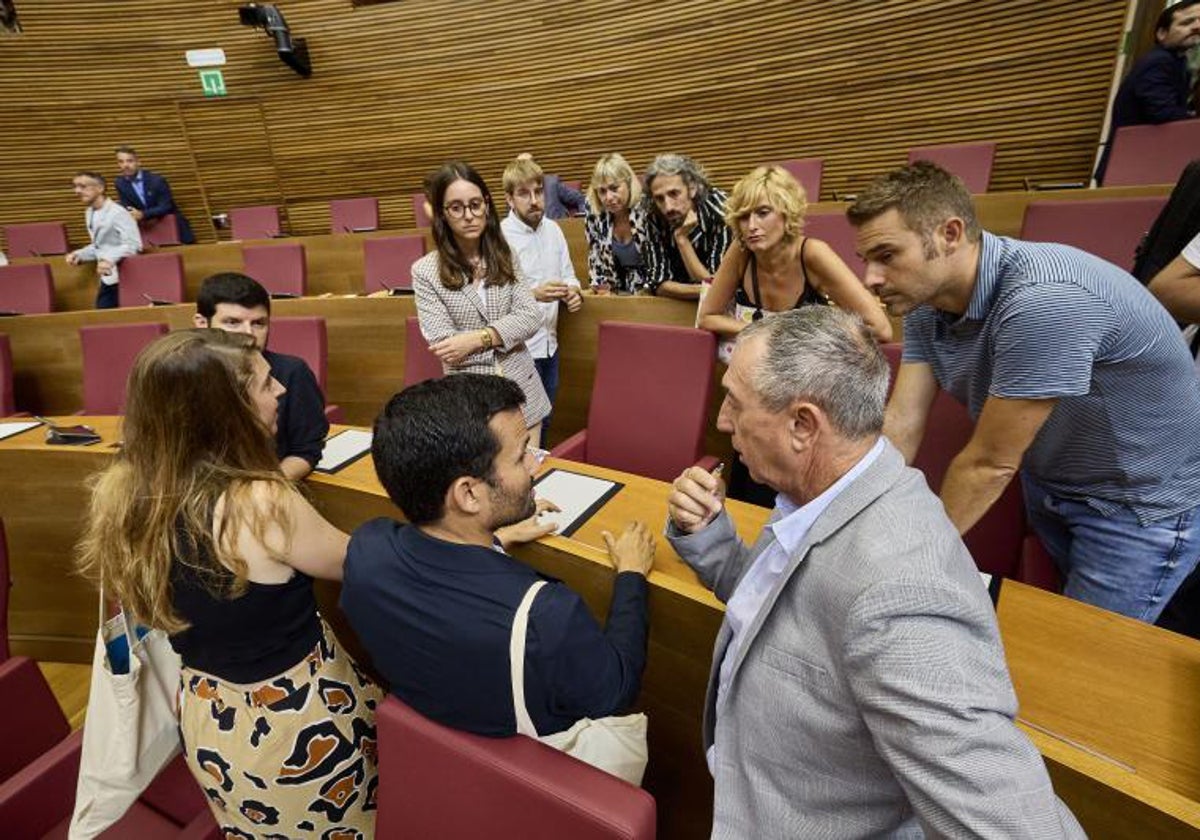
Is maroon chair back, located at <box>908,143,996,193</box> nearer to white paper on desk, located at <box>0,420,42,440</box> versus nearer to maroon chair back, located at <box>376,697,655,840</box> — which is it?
maroon chair back, located at <box>376,697,655,840</box>

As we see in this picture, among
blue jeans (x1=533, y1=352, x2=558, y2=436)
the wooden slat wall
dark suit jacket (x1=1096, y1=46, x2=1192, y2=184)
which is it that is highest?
the wooden slat wall

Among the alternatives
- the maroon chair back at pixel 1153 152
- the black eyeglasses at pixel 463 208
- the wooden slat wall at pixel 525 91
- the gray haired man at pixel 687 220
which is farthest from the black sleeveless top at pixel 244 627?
the wooden slat wall at pixel 525 91

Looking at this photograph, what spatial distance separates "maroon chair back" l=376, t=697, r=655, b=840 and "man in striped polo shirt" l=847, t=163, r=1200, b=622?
0.80 m

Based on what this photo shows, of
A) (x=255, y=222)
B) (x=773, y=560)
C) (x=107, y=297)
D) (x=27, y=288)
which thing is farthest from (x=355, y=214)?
(x=773, y=560)

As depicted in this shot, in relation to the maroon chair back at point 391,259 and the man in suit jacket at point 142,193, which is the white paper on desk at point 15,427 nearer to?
the maroon chair back at point 391,259

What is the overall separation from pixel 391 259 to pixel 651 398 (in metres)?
3.13

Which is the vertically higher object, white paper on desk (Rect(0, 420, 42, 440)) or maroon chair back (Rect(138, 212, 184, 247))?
maroon chair back (Rect(138, 212, 184, 247))

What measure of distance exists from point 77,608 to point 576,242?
3506 millimetres

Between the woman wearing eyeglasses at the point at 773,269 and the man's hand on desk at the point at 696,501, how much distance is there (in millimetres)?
819

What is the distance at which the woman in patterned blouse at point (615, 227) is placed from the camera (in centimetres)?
271

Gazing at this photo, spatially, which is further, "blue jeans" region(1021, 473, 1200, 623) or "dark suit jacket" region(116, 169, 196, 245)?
"dark suit jacket" region(116, 169, 196, 245)

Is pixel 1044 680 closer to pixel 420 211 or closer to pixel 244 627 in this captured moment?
pixel 244 627

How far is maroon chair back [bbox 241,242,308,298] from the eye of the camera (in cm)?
462

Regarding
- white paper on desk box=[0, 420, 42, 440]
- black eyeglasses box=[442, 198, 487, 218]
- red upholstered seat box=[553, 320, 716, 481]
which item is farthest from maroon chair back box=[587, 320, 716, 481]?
white paper on desk box=[0, 420, 42, 440]
